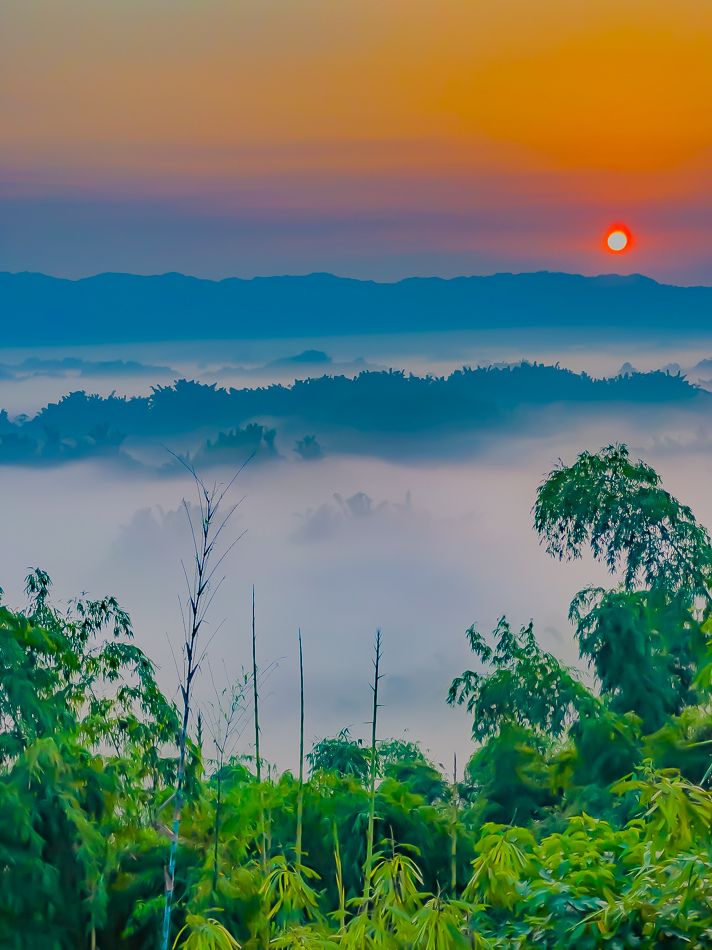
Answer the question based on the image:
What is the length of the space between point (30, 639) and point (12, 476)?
933cm

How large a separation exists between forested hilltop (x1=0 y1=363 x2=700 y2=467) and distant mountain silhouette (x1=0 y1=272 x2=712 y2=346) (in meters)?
0.80

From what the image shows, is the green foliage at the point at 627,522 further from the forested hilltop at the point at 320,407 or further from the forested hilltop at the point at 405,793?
the forested hilltop at the point at 320,407

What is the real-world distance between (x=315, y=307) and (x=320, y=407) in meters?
1.56

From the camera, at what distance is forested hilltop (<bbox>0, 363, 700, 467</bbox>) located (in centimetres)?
1425

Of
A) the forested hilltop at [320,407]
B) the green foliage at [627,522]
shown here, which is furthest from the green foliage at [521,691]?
the forested hilltop at [320,407]

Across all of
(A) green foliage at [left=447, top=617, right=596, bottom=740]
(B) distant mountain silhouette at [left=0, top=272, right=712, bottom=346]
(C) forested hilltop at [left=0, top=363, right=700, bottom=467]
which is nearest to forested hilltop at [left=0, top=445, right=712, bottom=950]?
(A) green foliage at [left=447, top=617, right=596, bottom=740]

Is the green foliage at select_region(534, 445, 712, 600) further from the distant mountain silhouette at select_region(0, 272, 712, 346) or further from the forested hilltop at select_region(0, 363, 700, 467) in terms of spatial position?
the forested hilltop at select_region(0, 363, 700, 467)

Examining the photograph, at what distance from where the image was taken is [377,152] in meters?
11.0

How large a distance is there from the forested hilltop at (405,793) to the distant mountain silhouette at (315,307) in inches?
330

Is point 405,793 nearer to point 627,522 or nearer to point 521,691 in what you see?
point 521,691

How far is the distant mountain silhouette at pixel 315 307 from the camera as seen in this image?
13.7 m

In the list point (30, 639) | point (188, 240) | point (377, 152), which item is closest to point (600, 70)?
point (377, 152)

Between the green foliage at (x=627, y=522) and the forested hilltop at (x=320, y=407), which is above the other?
the forested hilltop at (x=320, y=407)

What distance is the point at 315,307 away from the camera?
14180 mm
